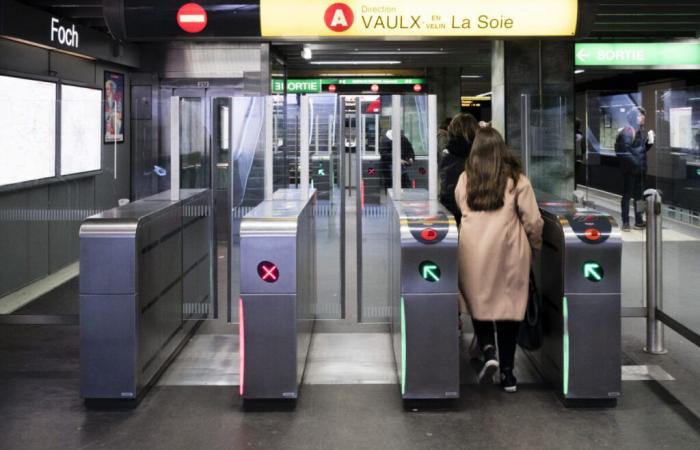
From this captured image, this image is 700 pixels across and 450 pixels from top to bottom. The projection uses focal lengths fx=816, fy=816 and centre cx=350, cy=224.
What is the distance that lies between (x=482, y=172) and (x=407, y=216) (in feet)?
1.60

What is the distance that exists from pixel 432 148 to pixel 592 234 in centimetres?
167

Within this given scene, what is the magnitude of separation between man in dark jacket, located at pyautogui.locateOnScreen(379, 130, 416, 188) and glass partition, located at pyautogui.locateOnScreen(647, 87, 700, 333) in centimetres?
165

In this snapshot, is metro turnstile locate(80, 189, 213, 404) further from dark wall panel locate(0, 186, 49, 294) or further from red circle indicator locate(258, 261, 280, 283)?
dark wall panel locate(0, 186, 49, 294)

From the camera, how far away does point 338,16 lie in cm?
569

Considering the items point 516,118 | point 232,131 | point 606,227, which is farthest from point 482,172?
point 516,118

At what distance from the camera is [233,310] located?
6363mm

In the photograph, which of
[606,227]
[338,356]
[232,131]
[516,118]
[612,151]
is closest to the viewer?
[606,227]

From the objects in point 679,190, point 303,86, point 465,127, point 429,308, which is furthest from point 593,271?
point 303,86

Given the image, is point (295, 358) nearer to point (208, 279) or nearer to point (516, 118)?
point (208, 279)

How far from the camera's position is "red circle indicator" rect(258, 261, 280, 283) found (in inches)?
165

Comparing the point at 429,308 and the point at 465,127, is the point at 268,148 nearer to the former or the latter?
the point at 465,127

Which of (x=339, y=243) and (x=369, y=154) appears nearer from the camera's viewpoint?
(x=369, y=154)

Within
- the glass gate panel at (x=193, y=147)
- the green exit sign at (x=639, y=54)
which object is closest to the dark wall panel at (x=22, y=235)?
the glass gate panel at (x=193, y=147)

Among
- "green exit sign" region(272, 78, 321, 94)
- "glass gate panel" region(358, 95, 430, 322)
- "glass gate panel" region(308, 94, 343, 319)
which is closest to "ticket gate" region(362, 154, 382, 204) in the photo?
"glass gate panel" region(358, 95, 430, 322)
